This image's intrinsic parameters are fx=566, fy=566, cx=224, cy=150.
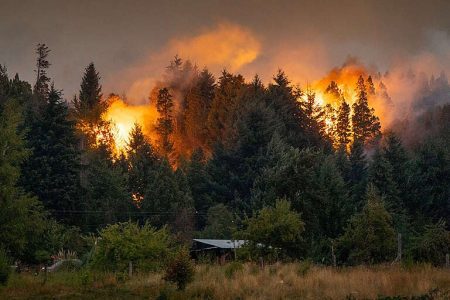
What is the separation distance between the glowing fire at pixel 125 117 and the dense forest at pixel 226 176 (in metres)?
1.32

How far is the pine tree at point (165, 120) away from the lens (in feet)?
308

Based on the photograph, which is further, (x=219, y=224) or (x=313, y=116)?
(x=313, y=116)

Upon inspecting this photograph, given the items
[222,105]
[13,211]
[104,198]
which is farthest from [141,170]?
[222,105]

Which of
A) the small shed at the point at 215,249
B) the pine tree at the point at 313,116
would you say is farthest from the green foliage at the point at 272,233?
the pine tree at the point at 313,116

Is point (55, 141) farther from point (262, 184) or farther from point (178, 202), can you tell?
point (262, 184)

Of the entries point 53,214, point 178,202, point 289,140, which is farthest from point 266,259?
point 289,140

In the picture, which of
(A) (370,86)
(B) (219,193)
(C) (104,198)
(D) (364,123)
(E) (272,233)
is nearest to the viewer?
(E) (272,233)

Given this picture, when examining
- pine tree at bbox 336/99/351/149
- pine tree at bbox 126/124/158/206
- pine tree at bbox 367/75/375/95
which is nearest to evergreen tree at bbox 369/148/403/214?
pine tree at bbox 126/124/158/206

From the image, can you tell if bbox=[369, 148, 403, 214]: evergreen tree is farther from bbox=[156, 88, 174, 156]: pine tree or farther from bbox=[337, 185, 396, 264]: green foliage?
bbox=[156, 88, 174, 156]: pine tree

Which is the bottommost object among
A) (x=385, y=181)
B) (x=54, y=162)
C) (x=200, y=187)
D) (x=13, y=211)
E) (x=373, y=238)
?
(x=373, y=238)

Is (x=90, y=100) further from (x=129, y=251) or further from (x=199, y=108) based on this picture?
(x=129, y=251)

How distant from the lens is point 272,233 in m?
36.7

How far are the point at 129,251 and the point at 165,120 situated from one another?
217ft

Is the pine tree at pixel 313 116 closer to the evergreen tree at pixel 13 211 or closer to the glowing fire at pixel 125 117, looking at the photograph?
the glowing fire at pixel 125 117
